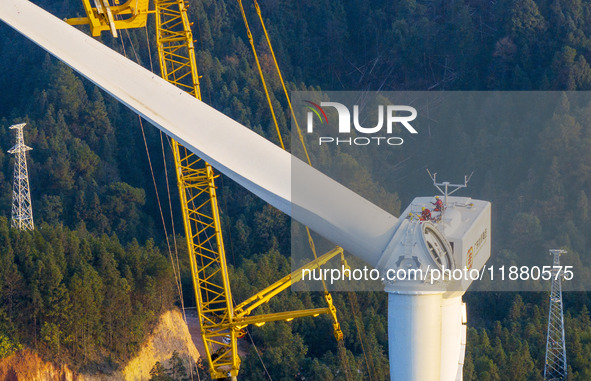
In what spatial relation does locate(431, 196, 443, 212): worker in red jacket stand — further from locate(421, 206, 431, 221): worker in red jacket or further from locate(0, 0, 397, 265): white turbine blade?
locate(0, 0, 397, 265): white turbine blade

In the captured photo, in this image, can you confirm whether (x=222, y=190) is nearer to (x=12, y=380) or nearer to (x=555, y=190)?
(x=555, y=190)

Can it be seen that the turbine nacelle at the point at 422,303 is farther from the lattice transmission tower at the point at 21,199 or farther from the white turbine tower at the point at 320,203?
the lattice transmission tower at the point at 21,199

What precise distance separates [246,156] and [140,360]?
2338 inches

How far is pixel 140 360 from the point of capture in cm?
8362

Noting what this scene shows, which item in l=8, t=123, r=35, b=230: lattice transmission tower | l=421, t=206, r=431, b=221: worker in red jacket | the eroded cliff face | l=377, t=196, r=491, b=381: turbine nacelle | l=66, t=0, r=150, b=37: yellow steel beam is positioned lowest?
l=377, t=196, r=491, b=381: turbine nacelle

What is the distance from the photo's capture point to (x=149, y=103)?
26453mm

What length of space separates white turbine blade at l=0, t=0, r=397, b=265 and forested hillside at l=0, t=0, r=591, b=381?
52.2 meters

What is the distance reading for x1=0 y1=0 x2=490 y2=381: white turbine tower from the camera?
24484 mm

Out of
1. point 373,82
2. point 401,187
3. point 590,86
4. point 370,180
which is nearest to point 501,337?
point 370,180

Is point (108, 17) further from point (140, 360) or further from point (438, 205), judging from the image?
point (140, 360)

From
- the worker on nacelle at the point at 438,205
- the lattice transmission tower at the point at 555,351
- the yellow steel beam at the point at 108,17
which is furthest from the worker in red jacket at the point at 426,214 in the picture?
the lattice transmission tower at the point at 555,351

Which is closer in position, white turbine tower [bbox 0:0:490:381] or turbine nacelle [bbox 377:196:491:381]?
turbine nacelle [bbox 377:196:491:381]

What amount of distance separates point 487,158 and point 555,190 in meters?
8.76

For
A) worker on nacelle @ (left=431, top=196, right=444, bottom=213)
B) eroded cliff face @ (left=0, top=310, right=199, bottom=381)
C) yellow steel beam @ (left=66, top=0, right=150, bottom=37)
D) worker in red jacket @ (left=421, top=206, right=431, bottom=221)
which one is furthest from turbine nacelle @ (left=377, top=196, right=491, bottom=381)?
eroded cliff face @ (left=0, top=310, right=199, bottom=381)
